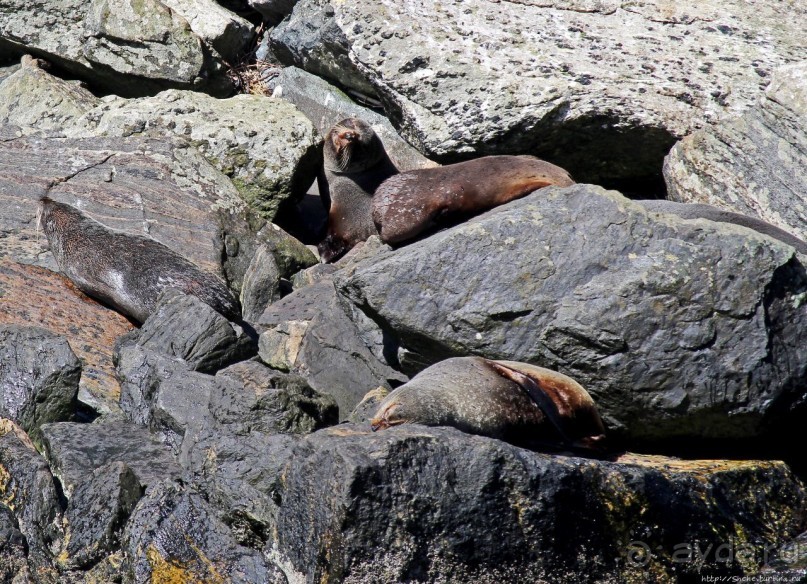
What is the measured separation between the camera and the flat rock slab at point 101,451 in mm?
4922

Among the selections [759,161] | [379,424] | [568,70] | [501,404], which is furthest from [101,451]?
[759,161]

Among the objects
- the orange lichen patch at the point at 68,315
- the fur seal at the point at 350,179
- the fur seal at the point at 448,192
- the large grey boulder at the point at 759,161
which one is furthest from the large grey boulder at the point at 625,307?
the fur seal at the point at 350,179

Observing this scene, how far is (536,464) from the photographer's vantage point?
4.21 m

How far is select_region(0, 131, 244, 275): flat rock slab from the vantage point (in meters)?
7.74

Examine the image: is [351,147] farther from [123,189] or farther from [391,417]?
[391,417]

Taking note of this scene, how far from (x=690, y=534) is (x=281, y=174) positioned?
16.0ft

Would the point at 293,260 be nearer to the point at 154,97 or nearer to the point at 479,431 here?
the point at 154,97

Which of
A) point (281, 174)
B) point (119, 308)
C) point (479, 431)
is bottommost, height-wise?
point (119, 308)

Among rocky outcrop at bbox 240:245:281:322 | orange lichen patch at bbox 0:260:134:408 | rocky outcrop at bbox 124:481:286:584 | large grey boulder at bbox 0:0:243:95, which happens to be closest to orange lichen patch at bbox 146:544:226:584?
rocky outcrop at bbox 124:481:286:584

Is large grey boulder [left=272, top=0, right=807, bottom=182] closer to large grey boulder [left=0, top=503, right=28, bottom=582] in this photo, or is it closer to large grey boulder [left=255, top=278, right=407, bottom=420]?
large grey boulder [left=255, top=278, right=407, bottom=420]

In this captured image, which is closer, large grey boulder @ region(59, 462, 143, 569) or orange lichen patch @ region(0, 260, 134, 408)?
large grey boulder @ region(59, 462, 143, 569)

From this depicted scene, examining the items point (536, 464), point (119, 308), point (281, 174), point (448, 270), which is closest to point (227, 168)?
point (281, 174)

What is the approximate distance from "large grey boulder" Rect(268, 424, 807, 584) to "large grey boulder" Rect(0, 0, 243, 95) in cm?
565

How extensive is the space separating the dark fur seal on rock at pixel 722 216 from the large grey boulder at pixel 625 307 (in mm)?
526
